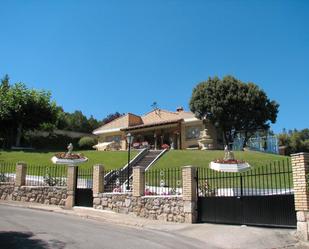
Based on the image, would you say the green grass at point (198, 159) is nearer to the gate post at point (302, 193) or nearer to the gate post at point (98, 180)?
the gate post at point (98, 180)

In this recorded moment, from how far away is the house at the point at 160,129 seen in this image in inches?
1901

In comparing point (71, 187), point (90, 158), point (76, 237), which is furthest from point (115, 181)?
point (76, 237)

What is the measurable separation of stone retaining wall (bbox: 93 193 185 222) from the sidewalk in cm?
44

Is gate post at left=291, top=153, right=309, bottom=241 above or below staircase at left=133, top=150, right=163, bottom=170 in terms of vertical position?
below

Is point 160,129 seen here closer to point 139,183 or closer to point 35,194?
point 35,194

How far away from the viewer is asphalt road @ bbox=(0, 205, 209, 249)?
11188mm

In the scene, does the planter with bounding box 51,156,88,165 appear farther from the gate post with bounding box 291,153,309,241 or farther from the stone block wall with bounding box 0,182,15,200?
the gate post with bounding box 291,153,309,241

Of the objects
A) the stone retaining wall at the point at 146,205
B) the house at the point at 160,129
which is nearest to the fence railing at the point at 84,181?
the stone retaining wall at the point at 146,205

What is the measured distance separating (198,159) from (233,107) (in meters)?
17.3

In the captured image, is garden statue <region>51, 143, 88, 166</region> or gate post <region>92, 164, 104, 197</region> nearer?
gate post <region>92, 164, 104, 197</region>

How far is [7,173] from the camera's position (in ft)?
85.5

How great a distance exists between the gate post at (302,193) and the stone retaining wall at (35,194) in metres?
13.3

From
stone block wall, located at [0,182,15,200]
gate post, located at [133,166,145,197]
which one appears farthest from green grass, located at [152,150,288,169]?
gate post, located at [133,166,145,197]

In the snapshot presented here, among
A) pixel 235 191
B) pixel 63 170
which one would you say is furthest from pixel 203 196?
pixel 63 170
